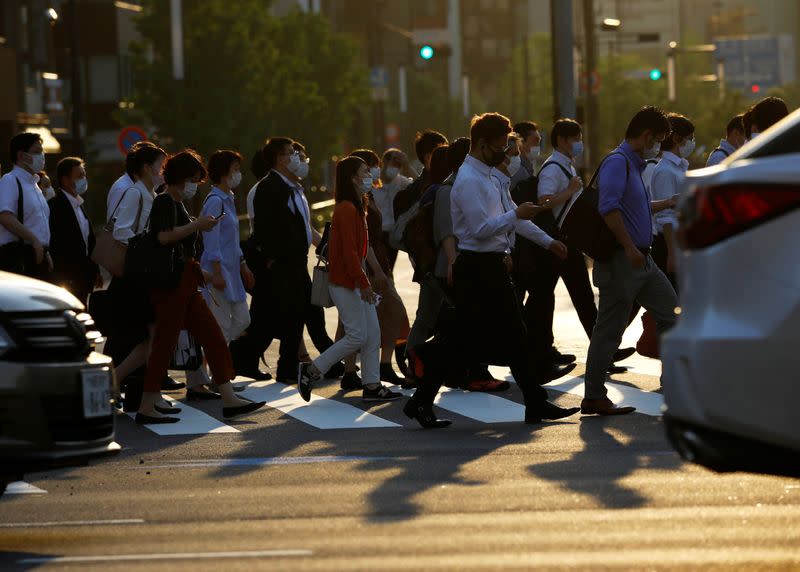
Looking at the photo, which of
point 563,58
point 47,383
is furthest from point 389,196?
point 563,58

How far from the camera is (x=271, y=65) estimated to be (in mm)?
52062

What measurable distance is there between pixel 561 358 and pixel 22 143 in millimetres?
4405

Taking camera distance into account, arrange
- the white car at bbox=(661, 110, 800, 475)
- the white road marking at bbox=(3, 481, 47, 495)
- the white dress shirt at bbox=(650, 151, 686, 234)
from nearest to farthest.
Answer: the white car at bbox=(661, 110, 800, 475)
the white road marking at bbox=(3, 481, 47, 495)
the white dress shirt at bbox=(650, 151, 686, 234)

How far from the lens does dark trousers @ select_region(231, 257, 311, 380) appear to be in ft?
44.3

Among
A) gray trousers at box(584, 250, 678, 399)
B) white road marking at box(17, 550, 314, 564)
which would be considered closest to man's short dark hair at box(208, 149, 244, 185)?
gray trousers at box(584, 250, 678, 399)

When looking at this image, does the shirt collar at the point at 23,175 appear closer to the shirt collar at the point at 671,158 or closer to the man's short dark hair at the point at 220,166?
the man's short dark hair at the point at 220,166

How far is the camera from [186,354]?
12.1 meters

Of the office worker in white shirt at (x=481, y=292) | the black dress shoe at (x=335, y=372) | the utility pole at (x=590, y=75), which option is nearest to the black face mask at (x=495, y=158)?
the office worker in white shirt at (x=481, y=292)

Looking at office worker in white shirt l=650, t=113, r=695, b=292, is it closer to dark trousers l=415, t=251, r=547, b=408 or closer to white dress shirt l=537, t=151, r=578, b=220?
white dress shirt l=537, t=151, r=578, b=220

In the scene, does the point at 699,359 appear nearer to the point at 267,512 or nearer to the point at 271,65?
the point at 267,512

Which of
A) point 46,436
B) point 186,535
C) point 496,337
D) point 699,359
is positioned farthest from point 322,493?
point 699,359

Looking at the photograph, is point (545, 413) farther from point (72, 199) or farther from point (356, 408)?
point (72, 199)

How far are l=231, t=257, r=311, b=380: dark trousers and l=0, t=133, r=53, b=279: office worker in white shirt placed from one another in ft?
5.34

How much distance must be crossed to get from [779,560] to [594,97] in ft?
142
